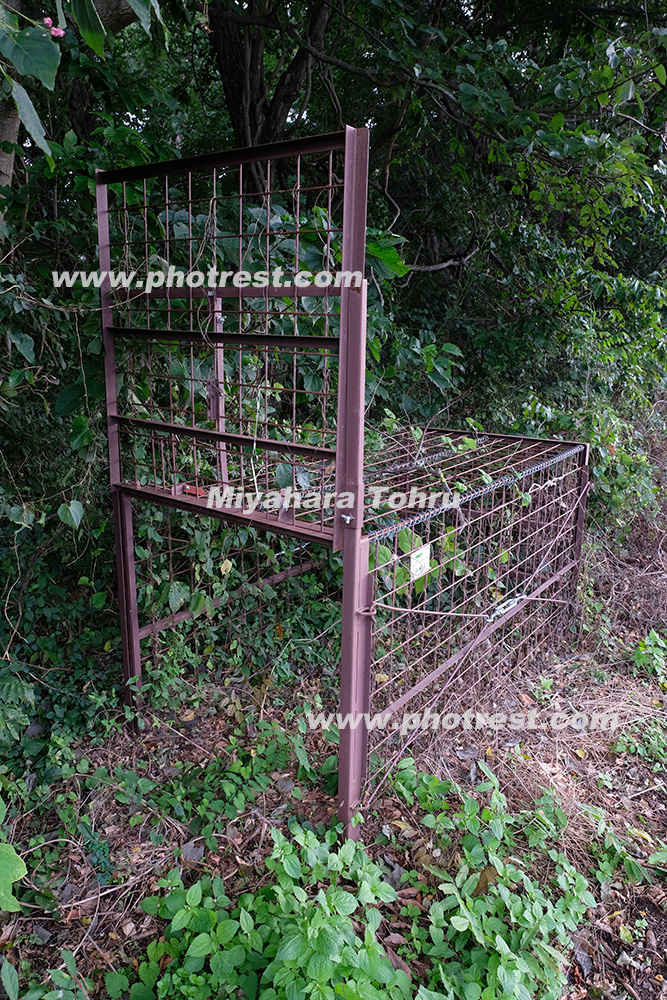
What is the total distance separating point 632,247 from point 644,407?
131cm

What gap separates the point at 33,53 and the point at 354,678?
1.67 meters

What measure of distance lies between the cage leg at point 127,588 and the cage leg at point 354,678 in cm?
113

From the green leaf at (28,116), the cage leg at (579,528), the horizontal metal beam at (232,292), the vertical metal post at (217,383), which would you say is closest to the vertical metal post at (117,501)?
the horizontal metal beam at (232,292)

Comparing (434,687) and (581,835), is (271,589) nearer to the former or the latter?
(434,687)

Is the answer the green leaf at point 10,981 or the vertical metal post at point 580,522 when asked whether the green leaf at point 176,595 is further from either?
the vertical metal post at point 580,522

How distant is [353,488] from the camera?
1830mm

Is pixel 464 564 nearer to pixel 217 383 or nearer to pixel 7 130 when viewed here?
A: pixel 217 383

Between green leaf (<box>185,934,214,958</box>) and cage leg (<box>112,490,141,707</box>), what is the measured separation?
122 centimetres

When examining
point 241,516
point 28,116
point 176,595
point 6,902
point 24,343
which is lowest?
point 6,902

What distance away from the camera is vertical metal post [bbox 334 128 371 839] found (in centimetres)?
166

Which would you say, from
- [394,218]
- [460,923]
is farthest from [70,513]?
[394,218]

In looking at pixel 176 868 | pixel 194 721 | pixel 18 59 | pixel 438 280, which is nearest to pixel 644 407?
pixel 438 280

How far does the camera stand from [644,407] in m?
5.17

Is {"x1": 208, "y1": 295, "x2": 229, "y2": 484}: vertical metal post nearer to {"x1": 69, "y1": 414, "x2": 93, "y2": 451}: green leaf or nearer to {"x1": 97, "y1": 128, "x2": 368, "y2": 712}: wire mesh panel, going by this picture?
{"x1": 97, "y1": 128, "x2": 368, "y2": 712}: wire mesh panel
